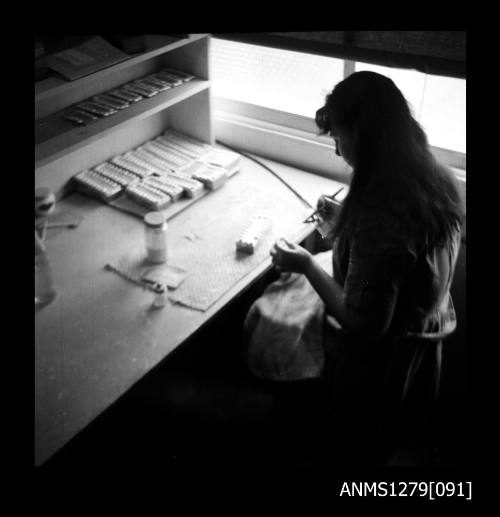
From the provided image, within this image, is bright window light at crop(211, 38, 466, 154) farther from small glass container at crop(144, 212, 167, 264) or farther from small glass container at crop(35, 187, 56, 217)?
small glass container at crop(35, 187, 56, 217)

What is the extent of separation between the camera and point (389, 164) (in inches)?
55.9

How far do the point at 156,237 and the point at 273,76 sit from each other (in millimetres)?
891

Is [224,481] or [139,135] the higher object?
[139,135]

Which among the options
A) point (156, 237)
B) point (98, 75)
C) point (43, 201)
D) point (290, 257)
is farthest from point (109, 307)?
point (98, 75)

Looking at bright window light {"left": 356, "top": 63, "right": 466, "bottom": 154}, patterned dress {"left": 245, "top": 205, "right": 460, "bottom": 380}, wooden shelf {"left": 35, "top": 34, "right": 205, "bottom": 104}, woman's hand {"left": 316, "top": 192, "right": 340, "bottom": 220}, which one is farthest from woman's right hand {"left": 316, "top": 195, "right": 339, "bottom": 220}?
wooden shelf {"left": 35, "top": 34, "right": 205, "bottom": 104}

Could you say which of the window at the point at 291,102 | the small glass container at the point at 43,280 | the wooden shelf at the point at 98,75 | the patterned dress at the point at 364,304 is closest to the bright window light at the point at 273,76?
the window at the point at 291,102

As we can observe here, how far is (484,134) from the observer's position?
1.11m

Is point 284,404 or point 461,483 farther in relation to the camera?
point 284,404

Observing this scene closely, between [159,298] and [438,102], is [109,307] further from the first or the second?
[438,102]

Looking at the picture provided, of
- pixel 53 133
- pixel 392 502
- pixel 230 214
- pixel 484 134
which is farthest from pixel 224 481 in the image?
pixel 484 134

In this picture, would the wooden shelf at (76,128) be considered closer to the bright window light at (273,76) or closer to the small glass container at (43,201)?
the small glass container at (43,201)

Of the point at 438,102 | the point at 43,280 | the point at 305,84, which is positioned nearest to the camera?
the point at 43,280

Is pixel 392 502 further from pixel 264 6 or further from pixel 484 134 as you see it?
pixel 264 6

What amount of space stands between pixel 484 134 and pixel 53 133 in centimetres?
125
